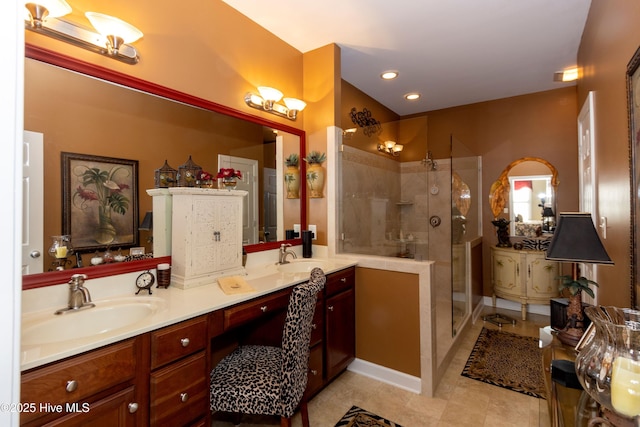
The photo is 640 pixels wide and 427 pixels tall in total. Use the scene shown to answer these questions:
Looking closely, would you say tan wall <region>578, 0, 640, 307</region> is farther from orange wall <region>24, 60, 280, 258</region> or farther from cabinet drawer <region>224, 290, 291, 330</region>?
orange wall <region>24, 60, 280, 258</region>

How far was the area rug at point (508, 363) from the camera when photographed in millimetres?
2348

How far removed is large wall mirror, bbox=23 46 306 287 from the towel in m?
0.48

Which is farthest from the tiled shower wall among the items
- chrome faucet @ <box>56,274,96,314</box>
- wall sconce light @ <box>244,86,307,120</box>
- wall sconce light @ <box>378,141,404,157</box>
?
chrome faucet @ <box>56,274,96,314</box>

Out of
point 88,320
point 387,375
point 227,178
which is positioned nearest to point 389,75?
point 227,178

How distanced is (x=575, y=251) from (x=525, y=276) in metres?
2.60

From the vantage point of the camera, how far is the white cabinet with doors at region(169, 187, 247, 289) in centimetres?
173

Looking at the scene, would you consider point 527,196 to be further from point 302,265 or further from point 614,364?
point 614,364

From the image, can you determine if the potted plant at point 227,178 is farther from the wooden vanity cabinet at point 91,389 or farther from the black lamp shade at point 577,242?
the black lamp shade at point 577,242

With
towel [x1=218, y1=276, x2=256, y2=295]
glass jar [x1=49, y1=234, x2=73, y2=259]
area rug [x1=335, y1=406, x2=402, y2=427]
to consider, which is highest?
glass jar [x1=49, y1=234, x2=73, y2=259]

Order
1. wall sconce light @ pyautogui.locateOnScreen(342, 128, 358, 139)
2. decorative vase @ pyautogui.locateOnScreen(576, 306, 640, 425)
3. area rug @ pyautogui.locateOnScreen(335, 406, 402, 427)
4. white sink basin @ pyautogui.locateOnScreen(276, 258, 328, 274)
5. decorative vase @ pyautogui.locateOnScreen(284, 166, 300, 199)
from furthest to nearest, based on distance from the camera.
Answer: wall sconce light @ pyautogui.locateOnScreen(342, 128, 358, 139), decorative vase @ pyautogui.locateOnScreen(284, 166, 300, 199), white sink basin @ pyautogui.locateOnScreen(276, 258, 328, 274), area rug @ pyautogui.locateOnScreen(335, 406, 402, 427), decorative vase @ pyautogui.locateOnScreen(576, 306, 640, 425)

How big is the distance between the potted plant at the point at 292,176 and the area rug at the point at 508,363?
2.14 m

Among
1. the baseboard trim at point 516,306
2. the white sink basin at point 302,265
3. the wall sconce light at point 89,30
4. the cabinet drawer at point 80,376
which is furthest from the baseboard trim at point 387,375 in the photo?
the wall sconce light at point 89,30

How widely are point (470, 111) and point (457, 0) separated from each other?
2421 mm

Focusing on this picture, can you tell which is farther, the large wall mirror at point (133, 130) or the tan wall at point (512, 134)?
the tan wall at point (512, 134)
